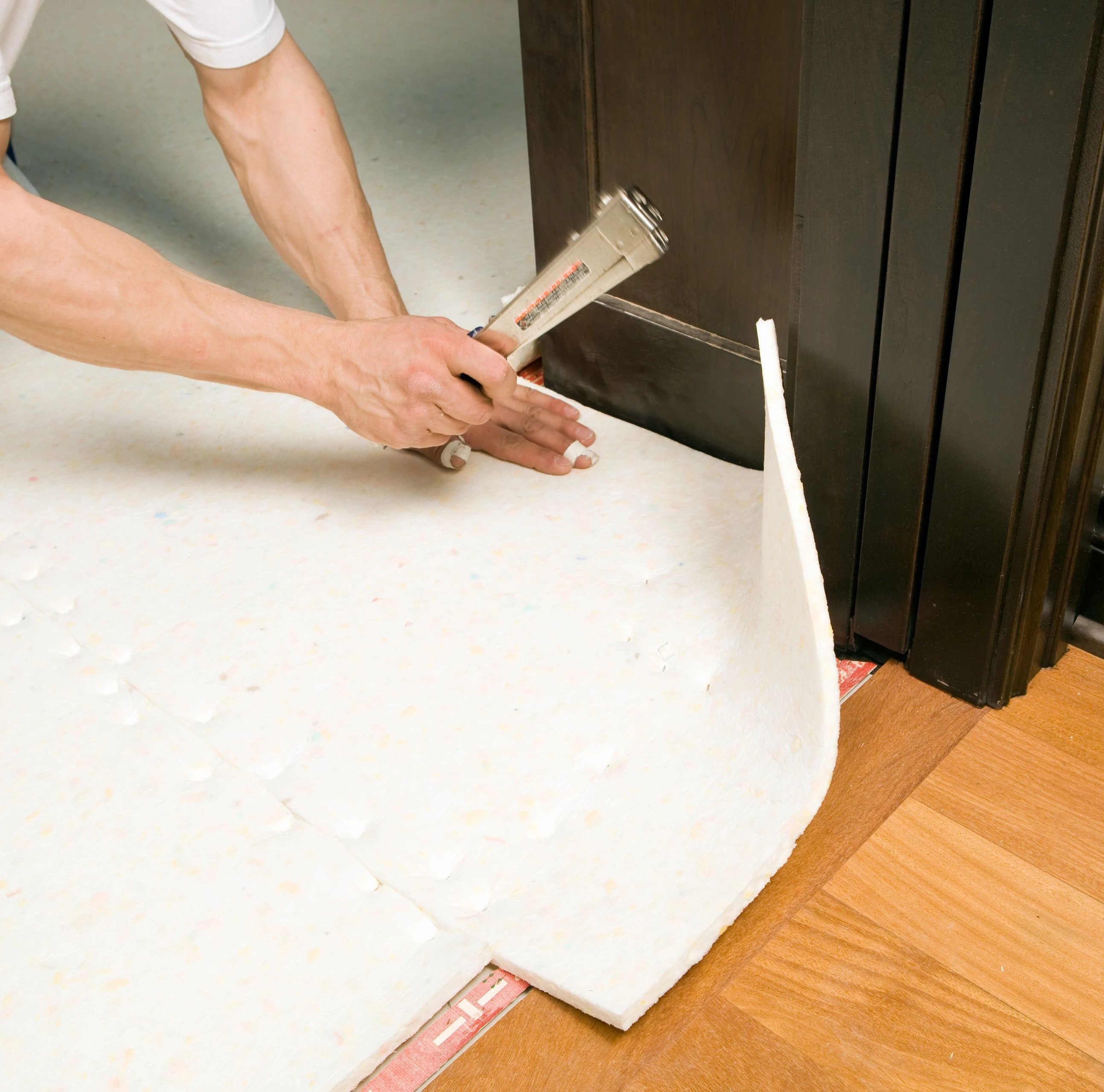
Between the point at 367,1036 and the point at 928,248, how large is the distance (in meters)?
0.71

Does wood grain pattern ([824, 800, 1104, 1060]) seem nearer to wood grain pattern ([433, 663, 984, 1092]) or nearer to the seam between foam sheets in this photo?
wood grain pattern ([433, 663, 984, 1092])

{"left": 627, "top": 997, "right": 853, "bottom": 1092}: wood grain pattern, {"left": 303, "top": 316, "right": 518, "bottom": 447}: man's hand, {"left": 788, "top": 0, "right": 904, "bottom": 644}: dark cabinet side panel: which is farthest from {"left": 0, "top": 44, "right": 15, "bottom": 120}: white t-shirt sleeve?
{"left": 627, "top": 997, "right": 853, "bottom": 1092}: wood grain pattern

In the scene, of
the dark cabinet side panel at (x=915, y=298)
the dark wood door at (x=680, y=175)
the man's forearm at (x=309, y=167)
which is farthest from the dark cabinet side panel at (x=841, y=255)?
the man's forearm at (x=309, y=167)

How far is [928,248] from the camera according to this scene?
2.80 ft

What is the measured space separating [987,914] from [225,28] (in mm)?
1215

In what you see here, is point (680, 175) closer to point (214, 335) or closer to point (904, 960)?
Answer: point (214, 335)

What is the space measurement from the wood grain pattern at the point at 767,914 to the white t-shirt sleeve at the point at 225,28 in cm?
100

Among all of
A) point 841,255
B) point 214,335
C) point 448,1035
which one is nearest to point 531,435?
point 214,335

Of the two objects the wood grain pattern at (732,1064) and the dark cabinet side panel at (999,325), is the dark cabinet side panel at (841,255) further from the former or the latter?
the wood grain pattern at (732,1064)

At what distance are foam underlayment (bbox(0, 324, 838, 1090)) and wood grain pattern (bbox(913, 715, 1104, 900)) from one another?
16 cm

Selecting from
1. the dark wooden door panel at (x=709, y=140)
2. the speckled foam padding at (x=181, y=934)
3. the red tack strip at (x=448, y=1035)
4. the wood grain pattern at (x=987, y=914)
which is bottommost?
the red tack strip at (x=448, y=1035)

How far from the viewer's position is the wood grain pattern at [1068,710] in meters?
0.97

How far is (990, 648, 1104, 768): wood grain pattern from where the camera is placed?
97cm

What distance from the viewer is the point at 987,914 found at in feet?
2.76
